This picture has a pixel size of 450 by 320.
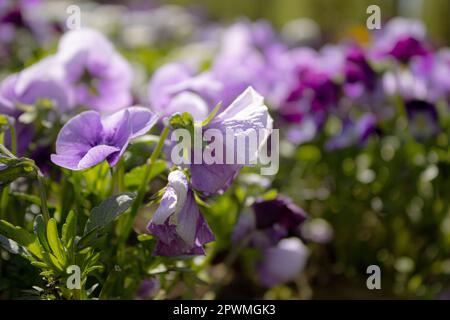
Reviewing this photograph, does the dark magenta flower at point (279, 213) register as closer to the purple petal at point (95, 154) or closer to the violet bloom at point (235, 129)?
the violet bloom at point (235, 129)

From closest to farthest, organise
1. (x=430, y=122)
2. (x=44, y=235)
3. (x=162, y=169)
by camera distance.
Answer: (x=44, y=235), (x=162, y=169), (x=430, y=122)

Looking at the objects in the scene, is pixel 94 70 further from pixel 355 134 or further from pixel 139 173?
pixel 355 134

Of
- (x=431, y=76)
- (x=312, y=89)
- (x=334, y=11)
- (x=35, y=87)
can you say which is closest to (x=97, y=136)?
(x=35, y=87)

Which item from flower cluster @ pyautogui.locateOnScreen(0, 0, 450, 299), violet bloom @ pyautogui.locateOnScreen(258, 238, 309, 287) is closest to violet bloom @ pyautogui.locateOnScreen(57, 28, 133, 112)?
flower cluster @ pyautogui.locateOnScreen(0, 0, 450, 299)

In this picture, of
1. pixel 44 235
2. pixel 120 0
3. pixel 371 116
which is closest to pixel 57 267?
pixel 44 235

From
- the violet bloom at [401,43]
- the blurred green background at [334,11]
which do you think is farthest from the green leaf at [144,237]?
the blurred green background at [334,11]

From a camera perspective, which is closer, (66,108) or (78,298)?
(78,298)

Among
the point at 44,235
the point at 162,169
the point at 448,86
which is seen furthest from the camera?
the point at 448,86
